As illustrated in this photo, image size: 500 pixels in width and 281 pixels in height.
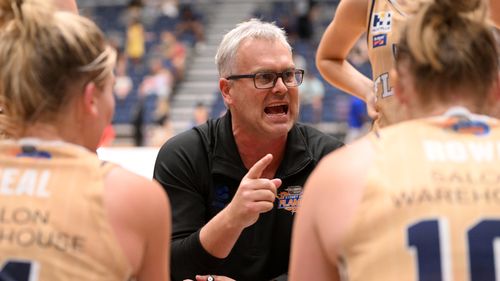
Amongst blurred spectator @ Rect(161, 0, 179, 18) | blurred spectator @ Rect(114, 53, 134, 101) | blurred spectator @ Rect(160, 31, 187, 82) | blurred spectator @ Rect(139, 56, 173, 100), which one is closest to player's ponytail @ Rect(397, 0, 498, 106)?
blurred spectator @ Rect(139, 56, 173, 100)

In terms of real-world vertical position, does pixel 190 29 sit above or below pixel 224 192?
above

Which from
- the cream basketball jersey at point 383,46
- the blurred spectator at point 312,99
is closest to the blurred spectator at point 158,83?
the blurred spectator at point 312,99

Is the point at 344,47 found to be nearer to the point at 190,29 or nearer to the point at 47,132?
the point at 47,132

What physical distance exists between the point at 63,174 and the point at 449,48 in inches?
34.7

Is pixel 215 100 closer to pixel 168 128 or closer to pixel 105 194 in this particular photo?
pixel 168 128

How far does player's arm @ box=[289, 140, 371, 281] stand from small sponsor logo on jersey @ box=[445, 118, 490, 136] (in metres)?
0.19

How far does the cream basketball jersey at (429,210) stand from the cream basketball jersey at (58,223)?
1.73 feet

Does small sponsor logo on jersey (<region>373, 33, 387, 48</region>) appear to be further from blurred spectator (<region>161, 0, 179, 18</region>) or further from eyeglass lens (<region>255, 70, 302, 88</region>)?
blurred spectator (<region>161, 0, 179, 18</region>)

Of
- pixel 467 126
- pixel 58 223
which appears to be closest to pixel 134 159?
pixel 58 223

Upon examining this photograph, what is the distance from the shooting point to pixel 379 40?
3.08 meters

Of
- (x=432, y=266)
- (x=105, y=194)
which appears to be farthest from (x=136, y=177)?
(x=432, y=266)

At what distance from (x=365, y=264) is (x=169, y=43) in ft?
50.7

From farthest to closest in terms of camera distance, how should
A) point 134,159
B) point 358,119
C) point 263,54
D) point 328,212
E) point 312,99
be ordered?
point 312,99 → point 358,119 → point 134,159 → point 263,54 → point 328,212

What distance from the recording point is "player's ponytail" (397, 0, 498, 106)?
1.75m
